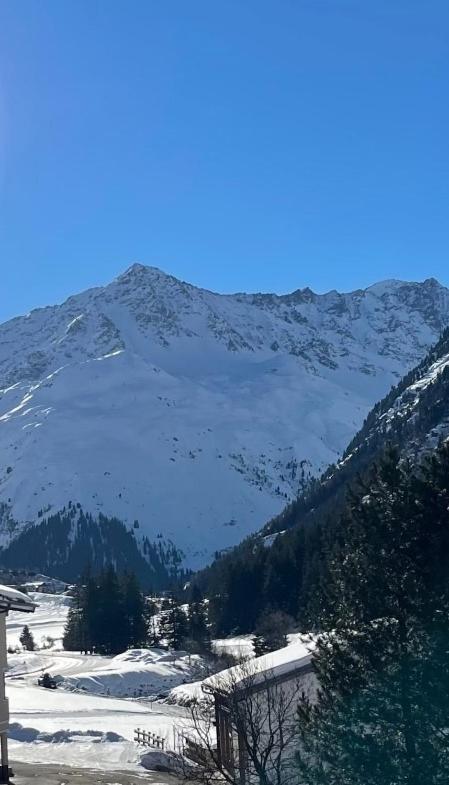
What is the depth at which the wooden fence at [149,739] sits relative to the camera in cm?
4581

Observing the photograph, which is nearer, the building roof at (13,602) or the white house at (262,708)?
the white house at (262,708)

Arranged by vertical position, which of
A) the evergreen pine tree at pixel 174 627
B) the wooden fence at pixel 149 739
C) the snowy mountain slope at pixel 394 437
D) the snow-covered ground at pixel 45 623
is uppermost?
the snowy mountain slope at pixel 394 437

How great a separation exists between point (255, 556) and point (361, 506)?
9910cm

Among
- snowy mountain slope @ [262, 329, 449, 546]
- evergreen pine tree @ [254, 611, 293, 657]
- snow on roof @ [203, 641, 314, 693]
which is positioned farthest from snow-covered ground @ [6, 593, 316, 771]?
snowy mountain slope @ [262, 329, 449, 546]

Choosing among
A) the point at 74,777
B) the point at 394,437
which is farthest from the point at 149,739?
the point at 394,437

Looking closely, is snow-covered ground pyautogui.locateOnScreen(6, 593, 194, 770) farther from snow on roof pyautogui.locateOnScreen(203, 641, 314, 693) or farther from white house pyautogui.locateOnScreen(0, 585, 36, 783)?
white house pyautogui.locateOnScreen(0, 585, 36, 783)

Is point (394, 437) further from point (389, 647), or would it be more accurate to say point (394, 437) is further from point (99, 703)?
point (389, 647)

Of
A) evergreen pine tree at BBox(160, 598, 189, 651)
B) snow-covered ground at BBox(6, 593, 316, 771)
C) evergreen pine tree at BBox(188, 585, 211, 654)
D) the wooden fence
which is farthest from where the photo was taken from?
evergreen pine tree at BBox(160, 598, 189, 651)

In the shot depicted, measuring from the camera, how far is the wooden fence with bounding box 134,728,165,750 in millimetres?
45812

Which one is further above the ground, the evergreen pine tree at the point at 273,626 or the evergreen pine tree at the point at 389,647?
the evergreen pine tree at the point at 273,626

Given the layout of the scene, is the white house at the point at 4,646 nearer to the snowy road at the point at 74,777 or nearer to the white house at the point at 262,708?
the white house at the point at 262,708

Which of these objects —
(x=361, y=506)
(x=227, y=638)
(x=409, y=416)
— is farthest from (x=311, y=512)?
(x=361, y=506)

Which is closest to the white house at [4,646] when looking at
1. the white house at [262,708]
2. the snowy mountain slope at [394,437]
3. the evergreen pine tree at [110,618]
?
the white house at [262,708]

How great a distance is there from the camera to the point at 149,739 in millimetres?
47188
